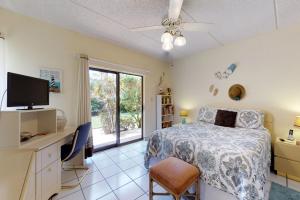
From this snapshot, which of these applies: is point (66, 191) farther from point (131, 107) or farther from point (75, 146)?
point (131, 107)

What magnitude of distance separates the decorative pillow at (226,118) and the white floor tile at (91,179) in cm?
249

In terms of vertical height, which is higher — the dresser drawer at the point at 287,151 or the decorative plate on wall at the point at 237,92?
the decorative plate on wall at the point at 237,92

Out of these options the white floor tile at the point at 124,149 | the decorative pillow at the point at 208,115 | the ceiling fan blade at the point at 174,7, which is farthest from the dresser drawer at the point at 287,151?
the white floor tile at the point at 124,149

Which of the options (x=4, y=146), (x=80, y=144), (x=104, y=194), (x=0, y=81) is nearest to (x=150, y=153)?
(x=104, y=194)

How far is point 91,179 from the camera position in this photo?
222 centimetres

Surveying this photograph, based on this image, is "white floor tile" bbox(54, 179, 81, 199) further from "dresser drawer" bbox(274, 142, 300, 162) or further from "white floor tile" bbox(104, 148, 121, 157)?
"dresser drawer" bbox(274, 142, 300, 162)

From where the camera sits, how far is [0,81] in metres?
1.98

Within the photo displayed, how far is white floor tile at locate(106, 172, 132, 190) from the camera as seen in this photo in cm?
209

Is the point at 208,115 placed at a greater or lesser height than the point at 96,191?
greater

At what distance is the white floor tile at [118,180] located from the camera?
2.09 m

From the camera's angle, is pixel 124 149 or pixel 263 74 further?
pixel 124 149

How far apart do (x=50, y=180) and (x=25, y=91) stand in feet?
3.76

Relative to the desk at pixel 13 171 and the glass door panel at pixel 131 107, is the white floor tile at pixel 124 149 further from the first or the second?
the desk at pixel 13 171

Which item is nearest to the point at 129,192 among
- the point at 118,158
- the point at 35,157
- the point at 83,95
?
the point at 118,158
